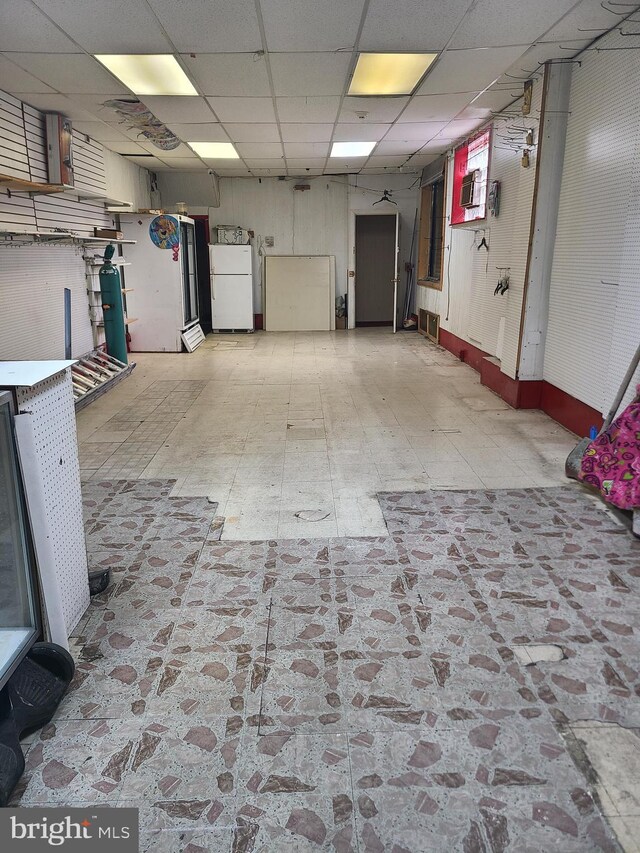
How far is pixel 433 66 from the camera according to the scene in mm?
4977

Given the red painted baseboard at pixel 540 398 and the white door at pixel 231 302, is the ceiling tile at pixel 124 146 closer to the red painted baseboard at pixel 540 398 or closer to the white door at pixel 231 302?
the white door at pixel 231 302

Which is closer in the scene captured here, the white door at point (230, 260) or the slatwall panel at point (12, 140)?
the slatwall panel at point (12, 140)

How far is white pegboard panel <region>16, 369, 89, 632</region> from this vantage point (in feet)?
7.32

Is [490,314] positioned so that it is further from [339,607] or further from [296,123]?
[339,607]

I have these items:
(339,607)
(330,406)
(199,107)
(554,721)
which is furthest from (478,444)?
(199,107)

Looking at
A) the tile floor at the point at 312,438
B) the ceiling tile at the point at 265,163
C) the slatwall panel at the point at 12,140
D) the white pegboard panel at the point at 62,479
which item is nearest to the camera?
the white pegboard panel at the point at 62,479

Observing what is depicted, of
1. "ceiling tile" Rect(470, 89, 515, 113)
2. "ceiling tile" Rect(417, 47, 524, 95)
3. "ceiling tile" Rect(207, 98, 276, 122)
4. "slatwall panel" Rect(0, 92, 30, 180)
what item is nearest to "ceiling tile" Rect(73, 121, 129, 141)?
"slatwall panel" Rect(0, 92, 30, 180)

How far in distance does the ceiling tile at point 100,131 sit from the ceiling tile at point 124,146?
0.05 m

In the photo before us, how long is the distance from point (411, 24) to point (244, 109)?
269cm

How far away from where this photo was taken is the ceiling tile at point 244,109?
19.5ft

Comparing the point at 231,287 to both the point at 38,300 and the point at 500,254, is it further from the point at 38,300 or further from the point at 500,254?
the point at 500,254

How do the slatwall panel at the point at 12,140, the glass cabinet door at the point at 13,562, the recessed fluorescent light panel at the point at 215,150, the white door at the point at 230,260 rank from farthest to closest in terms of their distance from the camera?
the white door at the point at 230,260 < the recessed fluorescent light panel at the point at 215,150 < the slatwall panel at the point at 12,140 < the glass cabinet door at the point at 13,562

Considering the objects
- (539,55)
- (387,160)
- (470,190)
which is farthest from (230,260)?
(539,55)

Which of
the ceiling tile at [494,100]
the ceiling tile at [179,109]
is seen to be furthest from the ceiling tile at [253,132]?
the ceiling tile at [494,100]
